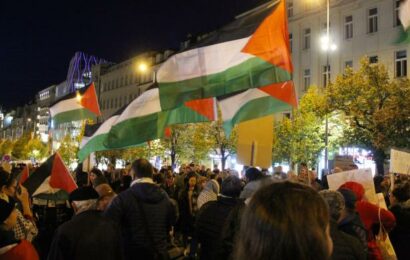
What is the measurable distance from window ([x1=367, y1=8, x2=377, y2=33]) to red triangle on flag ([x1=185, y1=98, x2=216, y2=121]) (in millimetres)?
29351

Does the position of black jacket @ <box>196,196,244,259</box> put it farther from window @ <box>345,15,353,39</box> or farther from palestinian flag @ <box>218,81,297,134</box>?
window @ <box>345,15,353,39</box>

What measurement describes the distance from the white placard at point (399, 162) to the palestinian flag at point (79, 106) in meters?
7.16

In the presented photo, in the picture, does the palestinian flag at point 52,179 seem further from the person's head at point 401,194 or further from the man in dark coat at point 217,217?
the person's head at point 401,194

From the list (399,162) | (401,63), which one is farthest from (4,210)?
(401,63)

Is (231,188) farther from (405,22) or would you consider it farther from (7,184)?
(405,22)

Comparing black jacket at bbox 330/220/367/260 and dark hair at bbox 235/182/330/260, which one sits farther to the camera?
black jacket at bbox 330/220/367/260

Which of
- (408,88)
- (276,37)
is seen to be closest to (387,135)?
(408,88)

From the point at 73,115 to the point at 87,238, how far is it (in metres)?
8.88

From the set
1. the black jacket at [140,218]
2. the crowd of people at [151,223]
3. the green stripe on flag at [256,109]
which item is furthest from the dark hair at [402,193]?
the black jacket at [140,218]

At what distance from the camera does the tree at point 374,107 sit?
27.1 metres

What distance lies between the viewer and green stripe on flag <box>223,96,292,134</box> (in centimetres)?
929

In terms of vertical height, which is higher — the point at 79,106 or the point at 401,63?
the point at 401,63

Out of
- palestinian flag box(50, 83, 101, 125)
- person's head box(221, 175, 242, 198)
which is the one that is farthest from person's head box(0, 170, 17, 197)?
palestinian flag box(50, 83, 101, 125)

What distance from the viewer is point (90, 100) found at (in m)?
12.8
